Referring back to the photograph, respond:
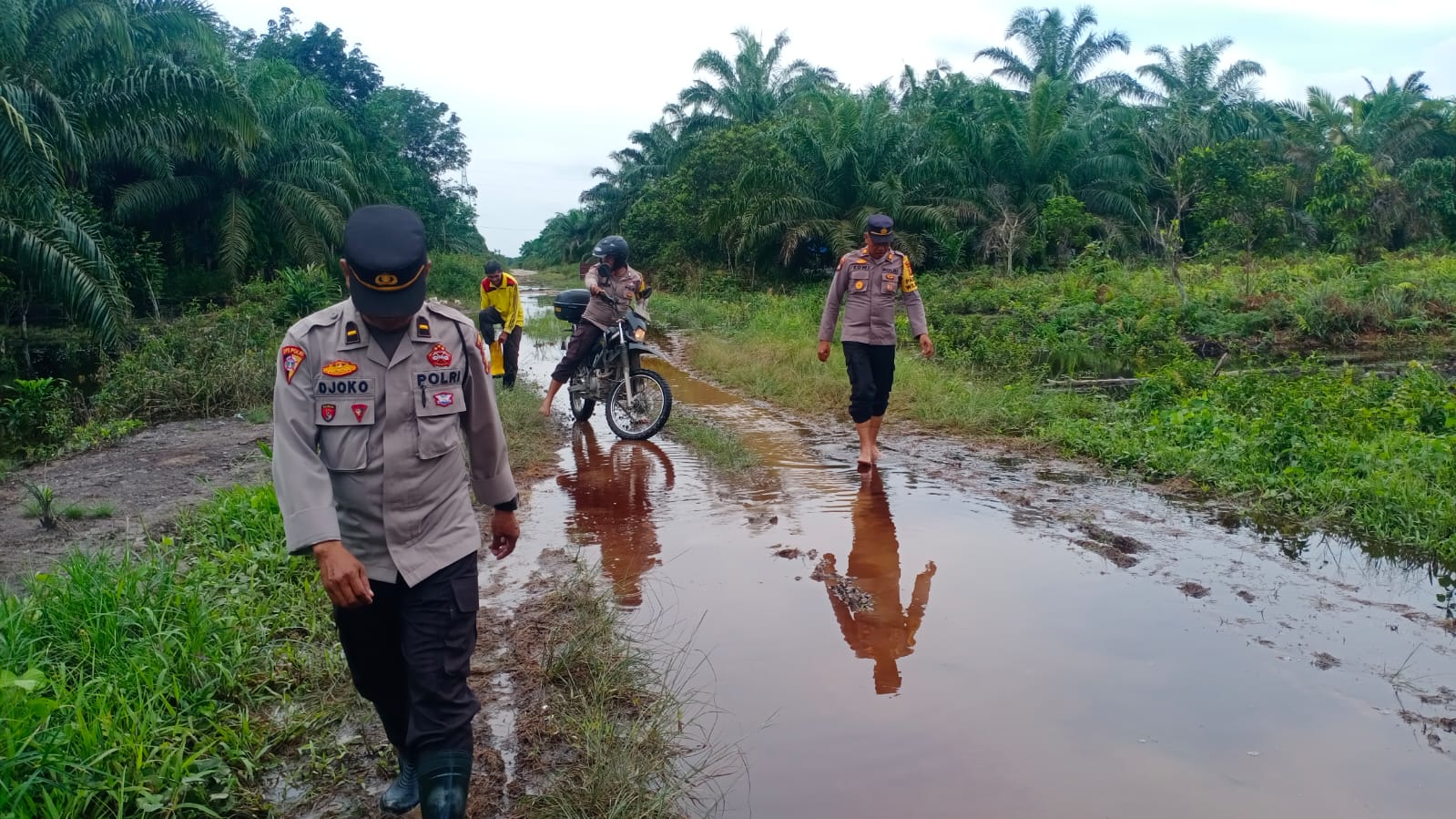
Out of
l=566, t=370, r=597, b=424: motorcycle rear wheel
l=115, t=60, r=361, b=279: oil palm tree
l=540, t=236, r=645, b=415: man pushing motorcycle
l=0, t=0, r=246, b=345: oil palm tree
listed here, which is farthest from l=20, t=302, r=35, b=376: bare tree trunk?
l=540, t=236, r=645, b=415: man pushing motorcycle

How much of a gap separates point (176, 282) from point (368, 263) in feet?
75.9

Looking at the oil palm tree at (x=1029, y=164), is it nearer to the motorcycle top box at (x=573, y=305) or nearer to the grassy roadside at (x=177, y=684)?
the motorcycle top box at (x=573, y=305)

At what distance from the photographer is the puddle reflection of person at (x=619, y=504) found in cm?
497

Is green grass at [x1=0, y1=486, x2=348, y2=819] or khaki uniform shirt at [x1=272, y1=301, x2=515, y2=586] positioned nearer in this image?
khaki uniform shirt at [x1=272, y1=301, x2=515, y2=586]

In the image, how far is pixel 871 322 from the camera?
6.77 m

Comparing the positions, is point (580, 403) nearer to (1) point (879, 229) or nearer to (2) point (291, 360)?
(1) point (879, 229)

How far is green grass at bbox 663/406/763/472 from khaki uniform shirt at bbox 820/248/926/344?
114 centimetres

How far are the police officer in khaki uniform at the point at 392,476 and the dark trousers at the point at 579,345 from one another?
5.71 meters

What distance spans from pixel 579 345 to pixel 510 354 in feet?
4.77

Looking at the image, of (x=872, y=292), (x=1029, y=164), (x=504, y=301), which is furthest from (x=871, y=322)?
(x=1029, y=164)

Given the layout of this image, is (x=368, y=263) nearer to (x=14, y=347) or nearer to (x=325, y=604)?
(x=325, y=604)

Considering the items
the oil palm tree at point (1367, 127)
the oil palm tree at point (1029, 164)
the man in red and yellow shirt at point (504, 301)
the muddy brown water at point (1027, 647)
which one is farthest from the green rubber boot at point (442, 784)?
the oil palm tree at point (1367, 127)

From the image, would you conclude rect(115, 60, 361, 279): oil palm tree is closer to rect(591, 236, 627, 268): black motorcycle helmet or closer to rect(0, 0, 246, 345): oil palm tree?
rect(0, 0, 246, 345): oil palm tree

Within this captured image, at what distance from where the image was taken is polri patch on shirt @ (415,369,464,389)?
2.54m
